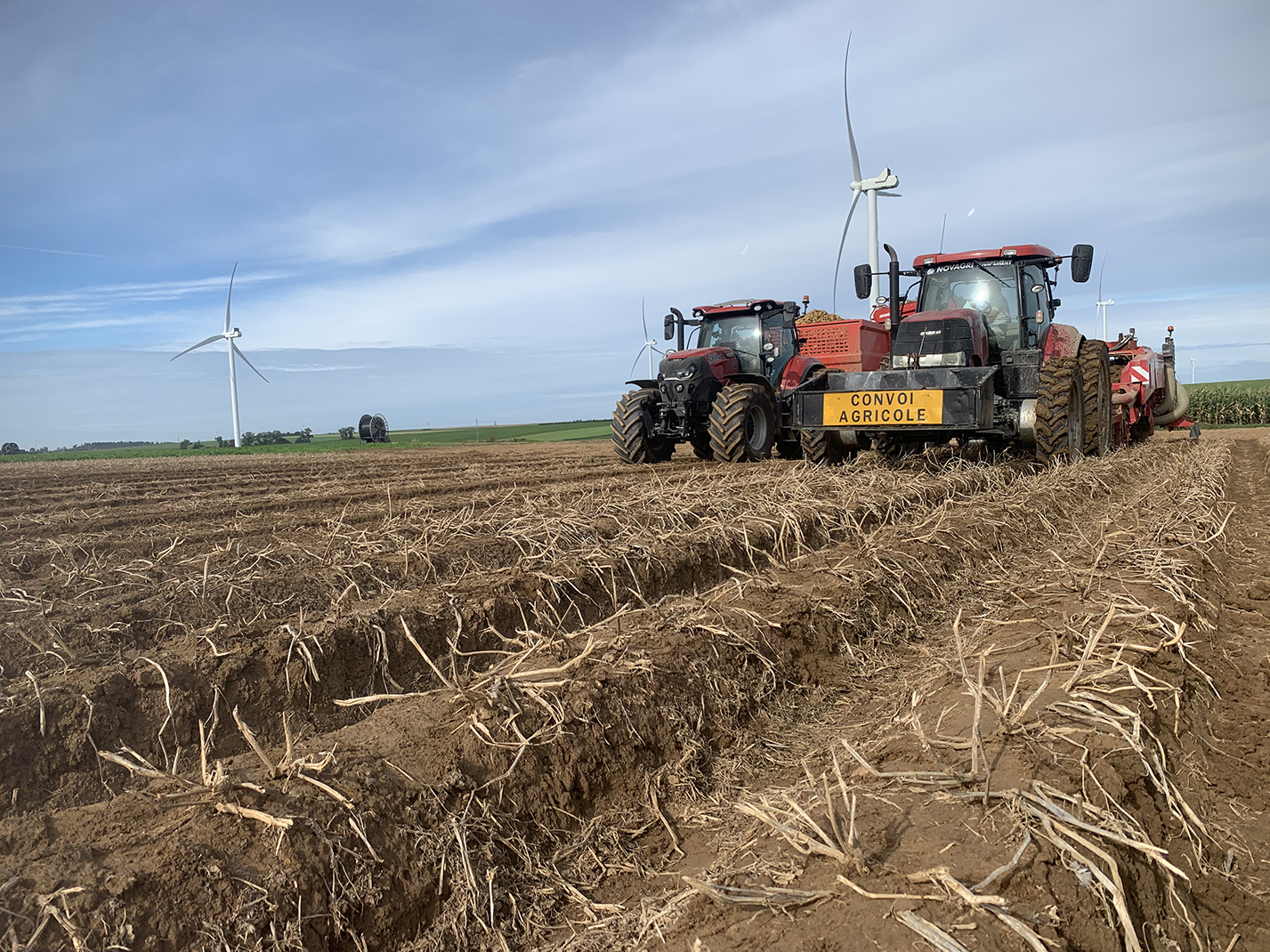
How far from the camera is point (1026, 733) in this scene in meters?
3.08

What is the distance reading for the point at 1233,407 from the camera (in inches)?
1347

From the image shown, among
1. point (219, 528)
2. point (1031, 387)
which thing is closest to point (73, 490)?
point (219, 528)

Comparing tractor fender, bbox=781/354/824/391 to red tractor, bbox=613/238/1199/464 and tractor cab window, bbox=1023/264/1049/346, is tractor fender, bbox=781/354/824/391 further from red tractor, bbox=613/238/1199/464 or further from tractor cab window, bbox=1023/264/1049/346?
tractor cab window, bbox=1023/264/1049/346

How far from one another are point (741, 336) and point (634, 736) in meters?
10.6

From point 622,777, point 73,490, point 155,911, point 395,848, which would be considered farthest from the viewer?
point 73,490

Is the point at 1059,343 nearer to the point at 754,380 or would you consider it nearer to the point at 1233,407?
the point at 754,380

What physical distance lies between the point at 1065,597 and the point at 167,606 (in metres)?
5.30

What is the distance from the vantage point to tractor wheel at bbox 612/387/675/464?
12758 mm

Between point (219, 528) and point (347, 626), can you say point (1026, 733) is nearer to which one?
point (347, 626)

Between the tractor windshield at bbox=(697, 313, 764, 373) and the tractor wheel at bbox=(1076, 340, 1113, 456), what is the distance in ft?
15.1

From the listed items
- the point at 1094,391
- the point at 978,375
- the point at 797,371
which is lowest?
the point at 1094,391

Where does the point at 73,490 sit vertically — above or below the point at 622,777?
above

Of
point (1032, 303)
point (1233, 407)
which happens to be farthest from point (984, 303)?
point (1233, 407)

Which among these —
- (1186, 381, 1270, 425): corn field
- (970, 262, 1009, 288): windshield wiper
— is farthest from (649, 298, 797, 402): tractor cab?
(1186, 381, 1270, 425): corn field
